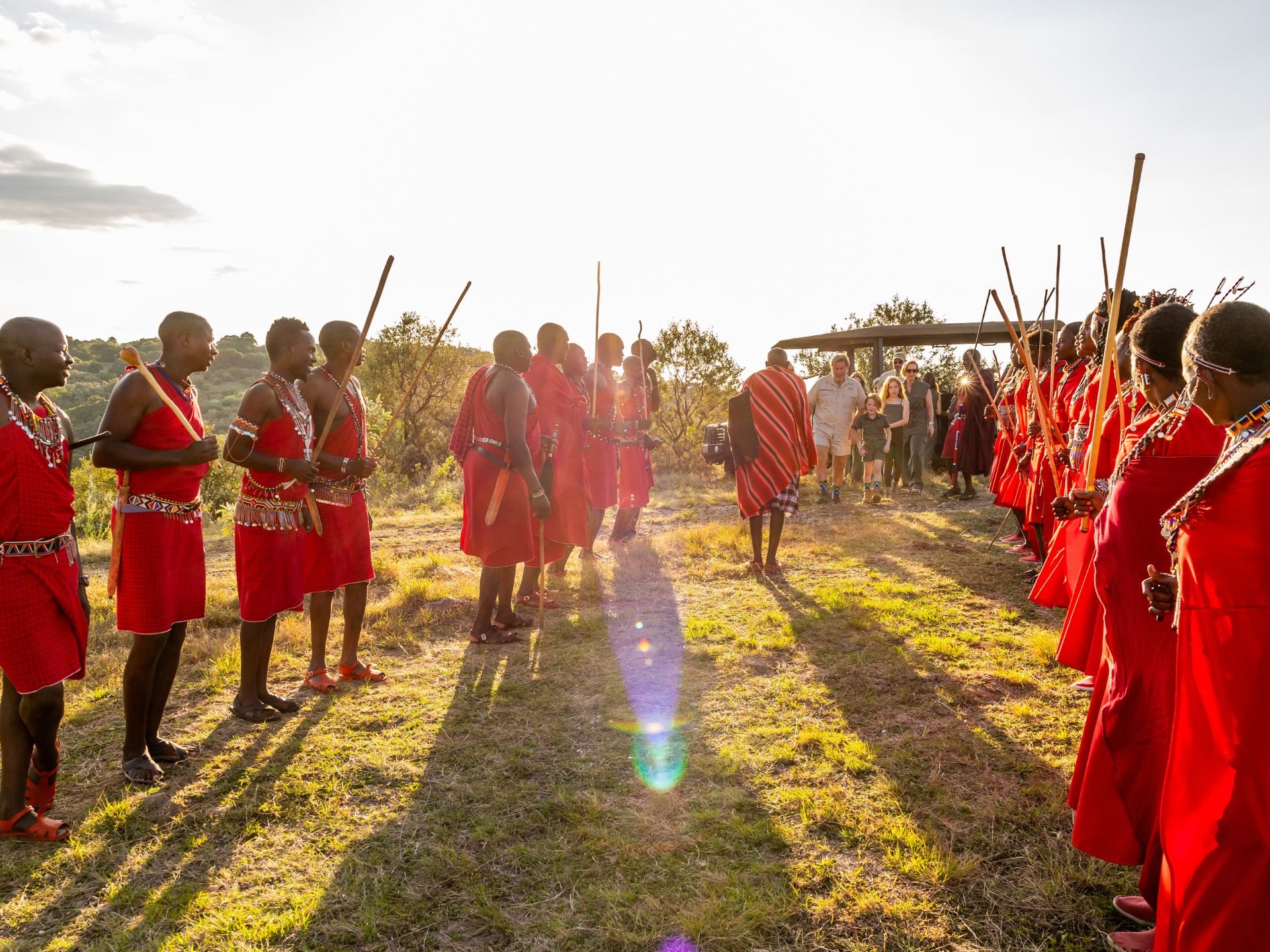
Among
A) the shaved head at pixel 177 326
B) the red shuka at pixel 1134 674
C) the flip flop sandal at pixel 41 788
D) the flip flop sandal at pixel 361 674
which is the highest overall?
the shaved head at pixel 177 326

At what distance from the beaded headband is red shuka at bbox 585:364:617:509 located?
595 cm

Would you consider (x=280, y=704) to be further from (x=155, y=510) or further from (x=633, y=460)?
(x=633, y=460)

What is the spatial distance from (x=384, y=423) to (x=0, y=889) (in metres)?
15.1

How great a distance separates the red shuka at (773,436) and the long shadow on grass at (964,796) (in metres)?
2.03

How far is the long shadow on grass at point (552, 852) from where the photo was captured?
260 cm

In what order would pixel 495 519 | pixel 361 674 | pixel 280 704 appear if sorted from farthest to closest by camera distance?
pixel 495 519
pixel 361 674
pixel 280 704

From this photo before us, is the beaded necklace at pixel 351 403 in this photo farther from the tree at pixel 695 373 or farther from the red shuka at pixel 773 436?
the tree at pixel 695 373

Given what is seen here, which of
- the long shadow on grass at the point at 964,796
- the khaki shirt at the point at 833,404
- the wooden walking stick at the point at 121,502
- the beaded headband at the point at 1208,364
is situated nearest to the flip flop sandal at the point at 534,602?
the long shadow on grass at the point at 964,796

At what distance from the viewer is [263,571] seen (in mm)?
4090

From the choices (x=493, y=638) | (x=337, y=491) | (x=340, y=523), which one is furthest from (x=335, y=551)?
(x=493, y=638)

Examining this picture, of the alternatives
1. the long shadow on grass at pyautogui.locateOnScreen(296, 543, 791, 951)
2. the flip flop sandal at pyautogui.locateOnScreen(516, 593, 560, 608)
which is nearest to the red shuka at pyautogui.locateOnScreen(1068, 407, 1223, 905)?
the long shadow on grass at pyautogui.locateOnScreen(296, 543, 791, 951)

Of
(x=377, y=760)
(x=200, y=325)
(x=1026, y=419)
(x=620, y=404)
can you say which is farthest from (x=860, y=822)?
(x=620, y=404)

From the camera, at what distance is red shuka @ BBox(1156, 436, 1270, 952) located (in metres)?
1.87

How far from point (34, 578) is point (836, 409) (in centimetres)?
975
